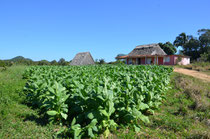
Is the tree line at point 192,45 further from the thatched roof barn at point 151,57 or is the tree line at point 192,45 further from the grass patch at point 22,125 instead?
the grass patch at point 22,125

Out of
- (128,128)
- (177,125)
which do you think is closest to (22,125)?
(128,128)

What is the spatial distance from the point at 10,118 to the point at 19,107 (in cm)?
100

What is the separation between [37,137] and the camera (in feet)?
10.4

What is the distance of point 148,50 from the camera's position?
38.7 metres

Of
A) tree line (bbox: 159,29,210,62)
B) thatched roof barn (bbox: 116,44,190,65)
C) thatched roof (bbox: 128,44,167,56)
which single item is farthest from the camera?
tree line (bbox: 159,29,210,62)

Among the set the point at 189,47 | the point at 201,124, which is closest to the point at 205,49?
the point at 189,47

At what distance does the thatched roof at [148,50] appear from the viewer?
3775 centimetres

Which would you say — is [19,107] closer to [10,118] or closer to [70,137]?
[10,118]

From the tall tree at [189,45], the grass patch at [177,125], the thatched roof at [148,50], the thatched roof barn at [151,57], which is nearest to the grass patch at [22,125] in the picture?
the grass patch at [177,125]

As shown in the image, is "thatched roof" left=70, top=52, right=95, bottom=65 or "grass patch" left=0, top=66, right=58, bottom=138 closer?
"grass patch" left=0, top=66, right=58, bottom=138

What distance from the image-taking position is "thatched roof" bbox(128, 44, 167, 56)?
37750mm

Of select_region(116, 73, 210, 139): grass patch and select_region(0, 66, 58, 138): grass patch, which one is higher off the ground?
select_region(0, 66, 58, 138): grass patch

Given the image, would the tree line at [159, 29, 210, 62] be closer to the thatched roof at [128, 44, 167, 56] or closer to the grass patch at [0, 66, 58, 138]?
the thatched roof at [128, 44, 167, 56]

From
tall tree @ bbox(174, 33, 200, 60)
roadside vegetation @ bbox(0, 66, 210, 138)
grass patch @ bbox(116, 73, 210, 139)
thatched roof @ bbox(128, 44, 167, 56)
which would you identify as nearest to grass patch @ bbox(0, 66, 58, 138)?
roadside vegetation @ bbox(0, 66, 210, 138)
